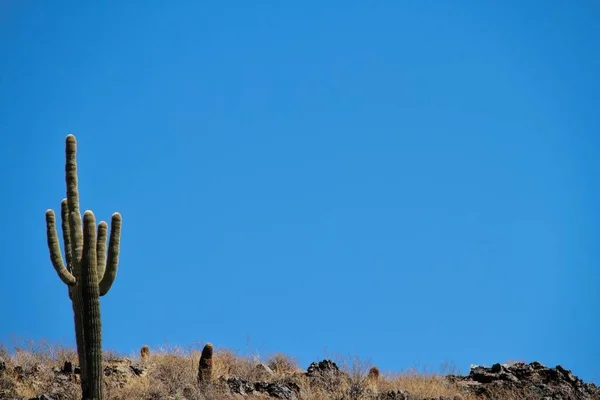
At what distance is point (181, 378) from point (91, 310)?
3.83 m

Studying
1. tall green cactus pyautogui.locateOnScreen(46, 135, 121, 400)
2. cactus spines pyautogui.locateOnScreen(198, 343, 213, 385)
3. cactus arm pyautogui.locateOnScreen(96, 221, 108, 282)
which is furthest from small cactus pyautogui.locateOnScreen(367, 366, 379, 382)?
cactus arm pyautogui.locateOnScreen(96, 221, 108, 282)

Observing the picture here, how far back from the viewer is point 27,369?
17.0m

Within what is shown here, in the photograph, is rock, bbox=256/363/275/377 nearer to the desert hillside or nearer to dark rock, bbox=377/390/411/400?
the desert hillside

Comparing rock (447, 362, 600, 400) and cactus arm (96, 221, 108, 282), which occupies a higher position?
rock (447, 362, 600, 400)

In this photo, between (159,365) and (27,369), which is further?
(159,365)

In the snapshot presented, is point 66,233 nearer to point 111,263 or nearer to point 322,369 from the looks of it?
point 111,263

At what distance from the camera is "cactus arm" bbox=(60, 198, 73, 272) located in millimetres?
14656

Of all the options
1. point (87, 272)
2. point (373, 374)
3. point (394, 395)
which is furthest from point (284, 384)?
point (87, 272)

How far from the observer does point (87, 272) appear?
13.9 m

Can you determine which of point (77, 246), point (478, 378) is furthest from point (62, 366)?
point (478, 378)

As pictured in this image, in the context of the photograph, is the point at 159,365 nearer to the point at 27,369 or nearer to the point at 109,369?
the point at 109,369

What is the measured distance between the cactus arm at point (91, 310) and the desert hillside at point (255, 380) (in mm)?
1356

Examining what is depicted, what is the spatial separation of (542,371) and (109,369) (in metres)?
10.5

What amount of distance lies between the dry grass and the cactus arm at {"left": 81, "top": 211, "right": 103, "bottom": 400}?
1367 mm
